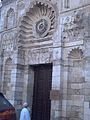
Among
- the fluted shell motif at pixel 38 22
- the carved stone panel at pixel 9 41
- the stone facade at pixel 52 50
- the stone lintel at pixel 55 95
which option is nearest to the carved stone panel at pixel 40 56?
the stone facade at pixel 52 50

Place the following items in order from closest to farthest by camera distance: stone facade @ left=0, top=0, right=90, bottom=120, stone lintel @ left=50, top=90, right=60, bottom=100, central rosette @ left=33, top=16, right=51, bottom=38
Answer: stone facade @ left=0, top=0, right=90, bottom=120 < stone lintel @ left=50, top=90, right=60, bottom=100 < central rosette @ left=33, top=16, right=51, bottom=38

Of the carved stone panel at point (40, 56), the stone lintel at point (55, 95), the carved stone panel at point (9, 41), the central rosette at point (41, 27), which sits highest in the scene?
the central rosette at point (41, 27)

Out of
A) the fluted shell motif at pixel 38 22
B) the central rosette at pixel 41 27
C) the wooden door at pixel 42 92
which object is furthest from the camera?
the central rosette at pixel 41 27

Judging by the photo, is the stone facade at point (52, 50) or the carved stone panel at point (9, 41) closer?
the stone facade at point (52, 50)

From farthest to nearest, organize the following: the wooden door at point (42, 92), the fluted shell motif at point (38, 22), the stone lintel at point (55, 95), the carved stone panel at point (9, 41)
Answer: the carved stone panel at point (9, 41)
the fluted shell motif at point (38, 22)
the wooden door at point (42, 92)
the stone lintel at point (55, 95)

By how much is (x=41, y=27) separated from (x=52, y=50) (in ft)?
5.67

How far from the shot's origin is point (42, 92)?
1317cm

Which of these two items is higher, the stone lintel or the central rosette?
the central rosette

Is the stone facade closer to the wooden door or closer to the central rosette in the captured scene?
the central rosette

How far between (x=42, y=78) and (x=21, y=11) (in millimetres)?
3761

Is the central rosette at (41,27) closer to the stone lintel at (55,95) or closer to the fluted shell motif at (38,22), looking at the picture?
the fluted shell motif at (38,22)

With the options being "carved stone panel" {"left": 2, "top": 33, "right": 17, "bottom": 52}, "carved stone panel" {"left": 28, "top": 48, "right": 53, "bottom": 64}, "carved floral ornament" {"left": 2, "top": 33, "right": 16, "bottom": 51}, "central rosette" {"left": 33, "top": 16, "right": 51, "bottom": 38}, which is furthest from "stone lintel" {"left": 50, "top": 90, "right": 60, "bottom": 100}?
"carved floral ornament" {"left": 2, "top": 33, "right": 16, "bottom": 51}

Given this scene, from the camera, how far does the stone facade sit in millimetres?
11125

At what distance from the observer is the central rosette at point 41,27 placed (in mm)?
13393
